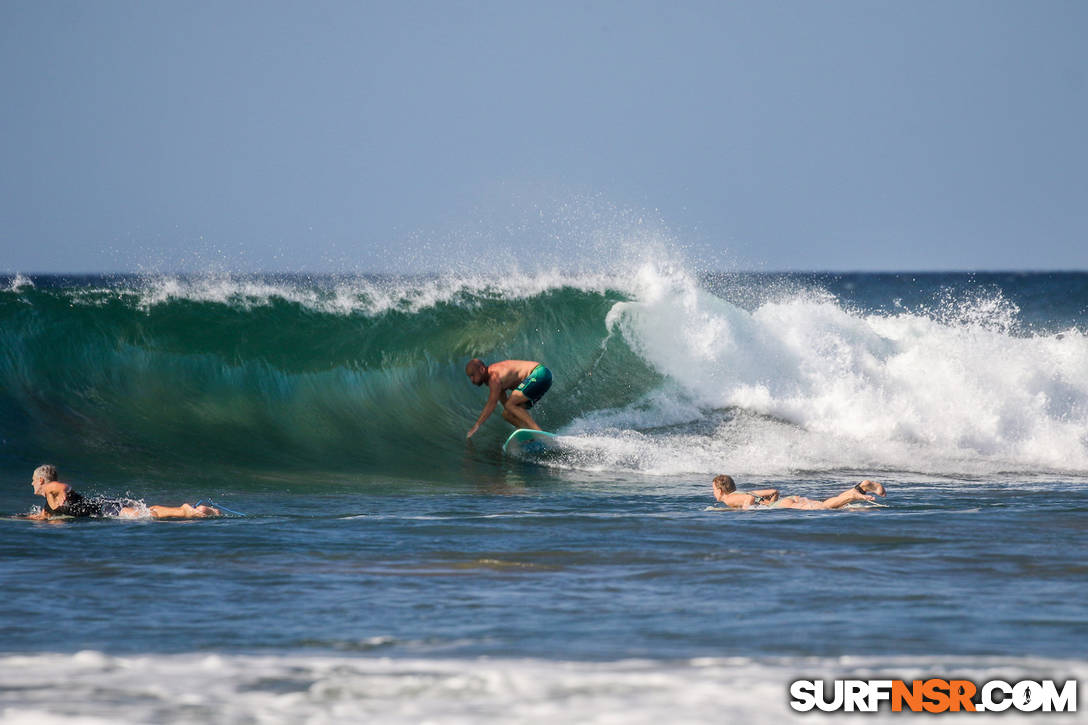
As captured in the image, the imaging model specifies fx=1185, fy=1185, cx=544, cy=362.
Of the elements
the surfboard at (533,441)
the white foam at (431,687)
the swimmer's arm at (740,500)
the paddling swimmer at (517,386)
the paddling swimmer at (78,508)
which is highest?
the paddling swimmer at (517,386)

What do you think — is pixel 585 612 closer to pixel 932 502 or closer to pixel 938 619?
pixel 938 619

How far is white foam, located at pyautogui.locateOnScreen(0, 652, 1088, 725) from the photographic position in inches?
162

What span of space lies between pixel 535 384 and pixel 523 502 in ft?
11.2

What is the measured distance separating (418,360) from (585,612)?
408 inches

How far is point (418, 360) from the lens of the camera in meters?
15.7

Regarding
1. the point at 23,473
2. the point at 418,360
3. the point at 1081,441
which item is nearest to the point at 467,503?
the point at 23,473

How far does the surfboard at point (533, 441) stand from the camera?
12172 millimetres

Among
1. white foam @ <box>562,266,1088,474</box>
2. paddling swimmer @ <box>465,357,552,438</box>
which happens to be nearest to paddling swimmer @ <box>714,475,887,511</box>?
white foam @ <box>562,266,1088,474</box>

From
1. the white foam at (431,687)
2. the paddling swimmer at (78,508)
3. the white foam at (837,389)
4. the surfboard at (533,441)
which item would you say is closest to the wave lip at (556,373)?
the white foam at (837,389)

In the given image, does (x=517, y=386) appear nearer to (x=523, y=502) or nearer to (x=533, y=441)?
(x=533, y=441)

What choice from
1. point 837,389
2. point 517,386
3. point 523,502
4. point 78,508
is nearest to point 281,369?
point 517,386

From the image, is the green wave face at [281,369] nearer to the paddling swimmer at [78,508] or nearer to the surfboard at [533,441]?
the surfboard at [533,441]

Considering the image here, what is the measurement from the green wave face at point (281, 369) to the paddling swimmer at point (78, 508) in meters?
2.88

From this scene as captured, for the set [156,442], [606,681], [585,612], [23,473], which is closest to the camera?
[606,681]
